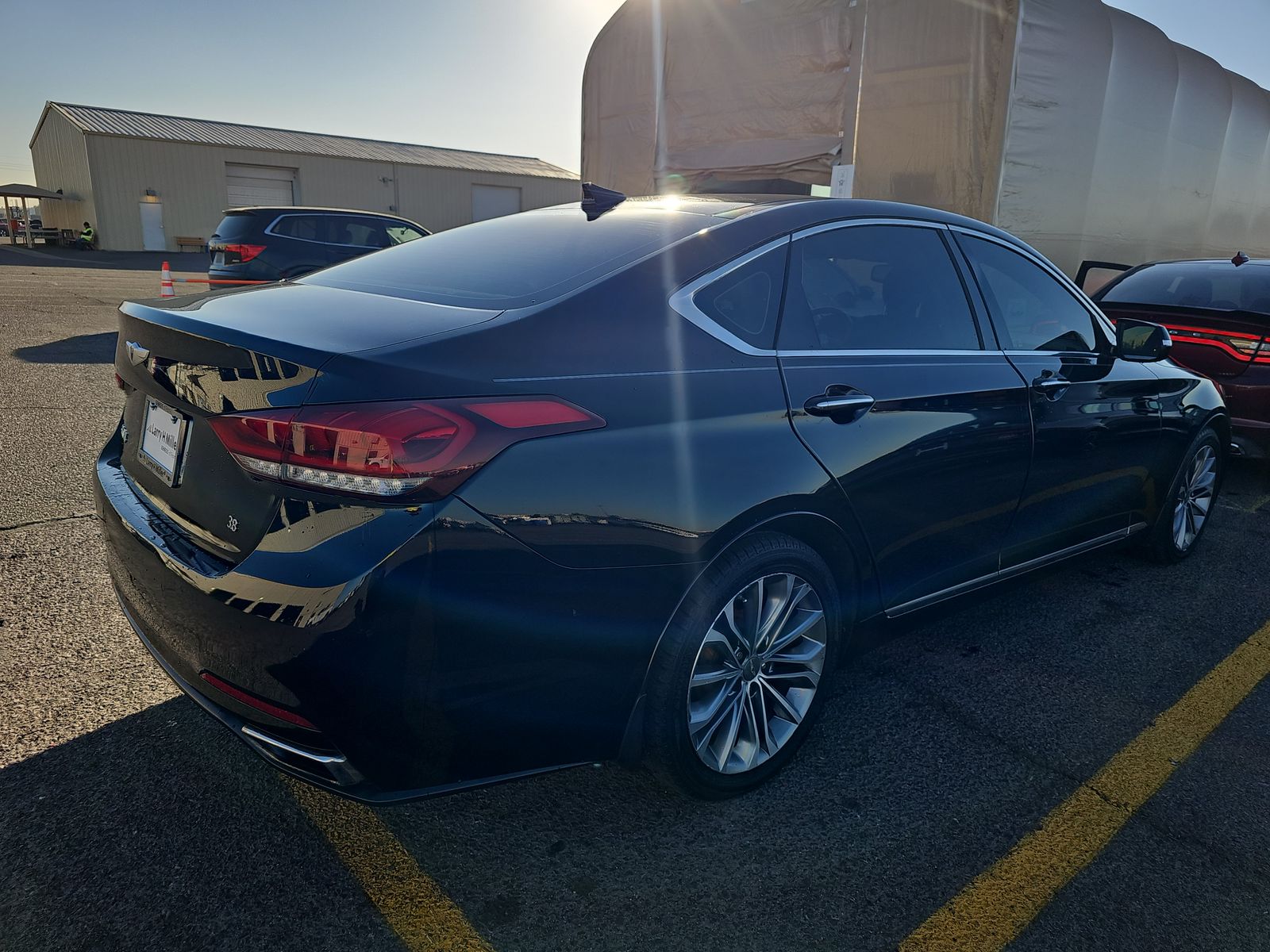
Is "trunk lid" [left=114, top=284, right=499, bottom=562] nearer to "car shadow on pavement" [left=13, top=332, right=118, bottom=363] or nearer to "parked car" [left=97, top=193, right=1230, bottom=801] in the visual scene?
"parked car" [left=97, top=193, right=1230, bottom=801]

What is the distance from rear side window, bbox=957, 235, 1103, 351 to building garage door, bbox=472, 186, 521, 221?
142 feet

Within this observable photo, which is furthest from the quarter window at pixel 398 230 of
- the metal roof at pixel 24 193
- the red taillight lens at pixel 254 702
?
the metal roof at pixel 24 193

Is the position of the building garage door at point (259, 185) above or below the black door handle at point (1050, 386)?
above

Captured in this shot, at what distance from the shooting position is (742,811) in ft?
7.77

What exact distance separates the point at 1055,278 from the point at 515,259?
93.0 inches

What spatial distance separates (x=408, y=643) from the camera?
1706 mm

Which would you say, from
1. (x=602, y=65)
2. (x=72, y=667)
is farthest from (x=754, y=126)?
(x=72, y=667)

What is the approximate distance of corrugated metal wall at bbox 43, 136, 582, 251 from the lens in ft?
116

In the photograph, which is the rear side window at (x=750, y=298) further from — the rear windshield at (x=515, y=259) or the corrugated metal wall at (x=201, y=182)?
Answer: the corrugated metal wall at (x=201, y=182)

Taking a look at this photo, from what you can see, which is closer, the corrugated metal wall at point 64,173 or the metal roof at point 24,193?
the corrugated metal wall at point 64,173

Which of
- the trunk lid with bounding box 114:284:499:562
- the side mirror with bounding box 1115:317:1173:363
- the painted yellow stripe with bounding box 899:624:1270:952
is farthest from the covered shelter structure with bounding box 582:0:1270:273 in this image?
the trunk lid with bounding box 114:284:499:562

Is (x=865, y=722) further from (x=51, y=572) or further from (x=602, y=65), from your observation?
(x=602, y=65)

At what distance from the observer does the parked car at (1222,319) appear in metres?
5.22

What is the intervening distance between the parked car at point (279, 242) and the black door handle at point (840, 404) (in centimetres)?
898
